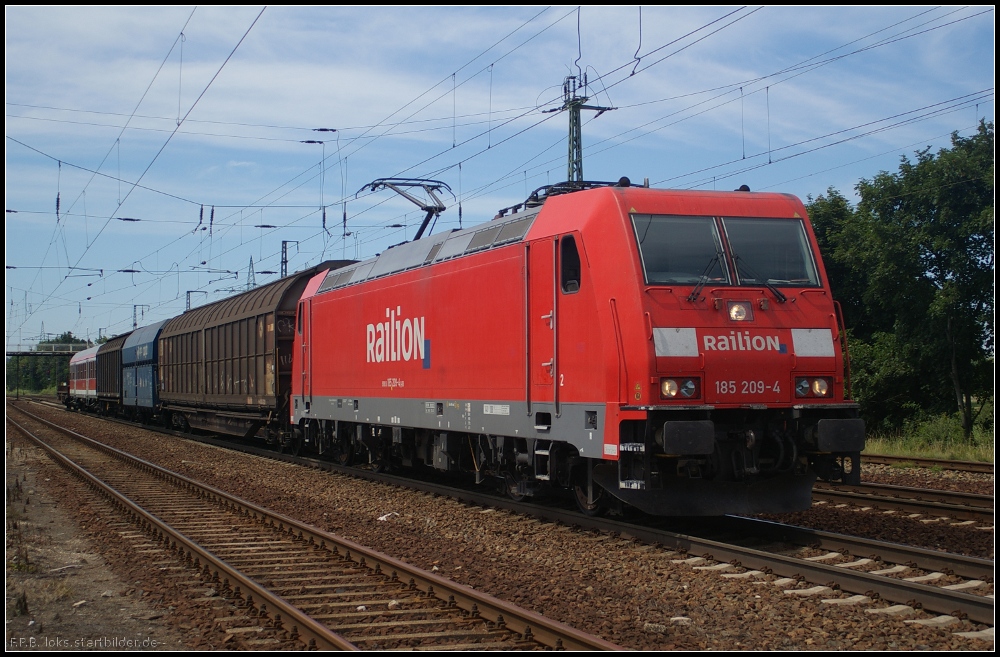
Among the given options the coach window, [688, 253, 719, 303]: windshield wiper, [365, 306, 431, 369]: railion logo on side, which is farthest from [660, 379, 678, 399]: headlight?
[365, 306, 431, 369]: railion logo on side

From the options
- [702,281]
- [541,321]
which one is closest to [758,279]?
[702,281]

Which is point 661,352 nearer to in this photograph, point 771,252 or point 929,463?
point 771,252

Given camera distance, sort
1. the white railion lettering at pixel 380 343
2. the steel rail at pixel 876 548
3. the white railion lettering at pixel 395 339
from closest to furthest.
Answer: the steel rail at pixel 876 548 → the white railion lettering at pixel 395 339 → the white railion lettering at pixel 380 343

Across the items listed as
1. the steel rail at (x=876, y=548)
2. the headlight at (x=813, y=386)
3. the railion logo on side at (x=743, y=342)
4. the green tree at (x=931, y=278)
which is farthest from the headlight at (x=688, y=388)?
the green tree at (x=931, y=278)

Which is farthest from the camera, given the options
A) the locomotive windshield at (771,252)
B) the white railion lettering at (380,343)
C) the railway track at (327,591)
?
the white railion lettering at (380,343)

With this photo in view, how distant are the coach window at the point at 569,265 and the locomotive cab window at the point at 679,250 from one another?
867 millimetres

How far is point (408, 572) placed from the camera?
27.2 ft

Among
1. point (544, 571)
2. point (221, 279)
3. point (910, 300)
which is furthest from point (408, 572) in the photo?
point (221, 279)

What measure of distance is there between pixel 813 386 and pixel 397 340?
287 inches

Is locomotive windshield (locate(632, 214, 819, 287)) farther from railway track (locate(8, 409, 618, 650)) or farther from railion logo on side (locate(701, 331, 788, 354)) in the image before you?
railway track (locate(8, 409, 618, 650))

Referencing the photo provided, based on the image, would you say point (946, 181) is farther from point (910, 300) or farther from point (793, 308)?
point (793, 308)

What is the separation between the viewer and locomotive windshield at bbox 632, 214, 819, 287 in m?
9.62

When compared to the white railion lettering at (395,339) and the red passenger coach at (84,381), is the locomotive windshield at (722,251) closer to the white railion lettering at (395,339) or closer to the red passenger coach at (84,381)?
the white railion lettering at (395,339)

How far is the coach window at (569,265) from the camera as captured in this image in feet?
33.6
